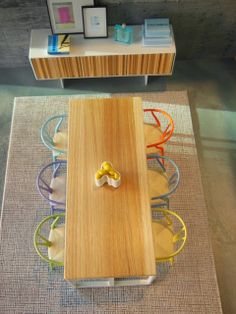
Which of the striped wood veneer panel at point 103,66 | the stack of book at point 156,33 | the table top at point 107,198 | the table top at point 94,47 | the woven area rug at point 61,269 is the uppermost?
the stack of book at point 156,33

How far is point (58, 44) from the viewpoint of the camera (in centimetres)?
330

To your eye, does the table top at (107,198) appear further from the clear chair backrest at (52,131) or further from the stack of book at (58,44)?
the stack of book at (58,44)

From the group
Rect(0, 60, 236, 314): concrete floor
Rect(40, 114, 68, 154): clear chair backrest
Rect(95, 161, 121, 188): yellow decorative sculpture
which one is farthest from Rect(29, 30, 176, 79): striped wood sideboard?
Rect(95, 161, 121, 188): yellow decorative sculpture

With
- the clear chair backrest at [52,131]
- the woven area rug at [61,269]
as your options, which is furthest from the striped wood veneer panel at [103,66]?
the woven area rug at [61,269]

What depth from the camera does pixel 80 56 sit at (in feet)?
10.8

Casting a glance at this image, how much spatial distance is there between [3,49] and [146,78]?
1.62 m

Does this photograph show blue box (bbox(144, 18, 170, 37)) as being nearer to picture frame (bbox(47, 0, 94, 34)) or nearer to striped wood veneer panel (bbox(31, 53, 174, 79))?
striped wood veneer panel (bbox(31, 53, 174, 79))

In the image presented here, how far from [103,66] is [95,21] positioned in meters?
0.43

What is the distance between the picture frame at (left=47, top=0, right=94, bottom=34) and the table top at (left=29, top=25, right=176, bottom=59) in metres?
0.09

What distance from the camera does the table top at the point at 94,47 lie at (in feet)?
10.8

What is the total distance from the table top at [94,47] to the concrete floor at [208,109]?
58 cm

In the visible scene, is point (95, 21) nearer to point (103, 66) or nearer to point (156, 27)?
point (103, 66)

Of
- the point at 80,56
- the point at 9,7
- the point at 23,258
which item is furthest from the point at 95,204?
the point at 9,7

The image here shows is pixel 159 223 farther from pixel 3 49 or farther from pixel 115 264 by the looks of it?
pixel 3 49
